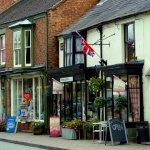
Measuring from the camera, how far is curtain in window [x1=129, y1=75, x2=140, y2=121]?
23078mm

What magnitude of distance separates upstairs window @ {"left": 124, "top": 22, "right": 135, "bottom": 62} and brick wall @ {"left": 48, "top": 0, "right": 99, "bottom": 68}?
733 cm

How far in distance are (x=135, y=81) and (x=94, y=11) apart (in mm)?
8763

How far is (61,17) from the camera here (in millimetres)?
31609

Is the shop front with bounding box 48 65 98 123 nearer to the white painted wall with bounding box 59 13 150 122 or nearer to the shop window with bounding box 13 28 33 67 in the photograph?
the white painted wall with bounding box 59 13 150 122

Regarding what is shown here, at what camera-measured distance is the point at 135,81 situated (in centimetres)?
2311

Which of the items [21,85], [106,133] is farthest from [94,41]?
[21,85]

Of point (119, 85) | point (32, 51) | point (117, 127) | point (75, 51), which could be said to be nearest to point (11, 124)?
point (32, 51)

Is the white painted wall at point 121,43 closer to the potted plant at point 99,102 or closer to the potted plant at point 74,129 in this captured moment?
the potted plant at point 99,102

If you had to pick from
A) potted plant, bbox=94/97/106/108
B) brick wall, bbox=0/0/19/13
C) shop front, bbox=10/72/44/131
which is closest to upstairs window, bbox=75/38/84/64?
shop front, bbox=10/72/44/131

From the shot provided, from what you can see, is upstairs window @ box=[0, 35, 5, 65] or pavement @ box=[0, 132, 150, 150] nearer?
pavement @ box=[0, 132, 150, 150]

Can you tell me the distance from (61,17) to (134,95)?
989 centimetres

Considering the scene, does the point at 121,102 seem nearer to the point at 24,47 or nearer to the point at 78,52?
the point at 78,52

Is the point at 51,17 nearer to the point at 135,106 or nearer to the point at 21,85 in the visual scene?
the point at 21,85

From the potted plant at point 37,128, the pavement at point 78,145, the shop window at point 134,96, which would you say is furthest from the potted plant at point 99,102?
the potted plant at point 37,128
